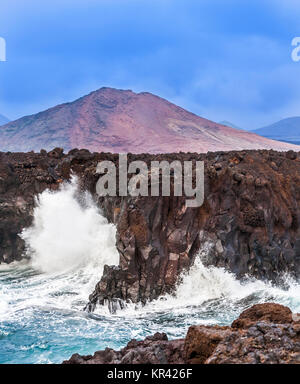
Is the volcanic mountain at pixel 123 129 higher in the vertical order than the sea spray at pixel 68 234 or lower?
higher

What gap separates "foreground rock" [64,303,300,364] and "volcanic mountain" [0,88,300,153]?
29.7 m

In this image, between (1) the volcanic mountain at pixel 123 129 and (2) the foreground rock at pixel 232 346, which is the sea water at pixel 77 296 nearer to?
(2) the foreground rock at pixel 232 346

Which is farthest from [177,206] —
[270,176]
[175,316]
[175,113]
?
[175,113]

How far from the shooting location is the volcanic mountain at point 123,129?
126ft

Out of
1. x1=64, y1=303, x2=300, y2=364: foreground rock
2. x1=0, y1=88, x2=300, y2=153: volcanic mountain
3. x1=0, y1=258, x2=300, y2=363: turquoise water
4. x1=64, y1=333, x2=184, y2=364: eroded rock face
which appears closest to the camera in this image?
x1=64, y1=303, x2=300, y2=364: foreground rock

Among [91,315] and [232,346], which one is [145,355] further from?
[91,315]

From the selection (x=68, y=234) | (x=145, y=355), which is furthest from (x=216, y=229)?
(x=145, y=355)

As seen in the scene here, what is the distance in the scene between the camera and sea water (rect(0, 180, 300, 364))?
773 cm

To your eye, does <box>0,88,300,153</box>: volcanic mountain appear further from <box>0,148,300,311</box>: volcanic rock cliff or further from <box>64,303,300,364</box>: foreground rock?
<box>64,303,300,364</box>: foreground rock

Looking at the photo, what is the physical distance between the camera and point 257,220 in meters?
11.4

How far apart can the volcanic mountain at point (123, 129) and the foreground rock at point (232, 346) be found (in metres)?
29.7

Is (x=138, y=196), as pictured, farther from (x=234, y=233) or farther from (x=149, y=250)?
(x=234, y=233)

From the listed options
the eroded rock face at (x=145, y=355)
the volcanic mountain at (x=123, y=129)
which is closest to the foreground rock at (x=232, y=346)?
the eroded rock face at (x=145, y=355)

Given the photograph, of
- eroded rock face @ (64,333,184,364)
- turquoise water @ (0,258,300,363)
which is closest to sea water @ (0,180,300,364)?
turquoise water @ (0,258,300,363)
